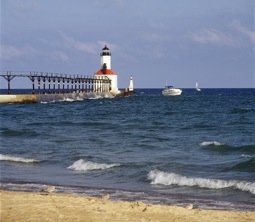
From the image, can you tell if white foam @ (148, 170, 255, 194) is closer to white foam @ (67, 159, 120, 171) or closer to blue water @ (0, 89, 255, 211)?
blue water @ (0, 89, 255, 211)

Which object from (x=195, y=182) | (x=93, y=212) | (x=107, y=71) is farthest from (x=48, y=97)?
(x=93, y=212)

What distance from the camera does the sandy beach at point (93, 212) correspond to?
8914 millimetres

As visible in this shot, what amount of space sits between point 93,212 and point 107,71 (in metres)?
90.7

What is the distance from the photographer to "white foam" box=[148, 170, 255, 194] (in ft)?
42.1

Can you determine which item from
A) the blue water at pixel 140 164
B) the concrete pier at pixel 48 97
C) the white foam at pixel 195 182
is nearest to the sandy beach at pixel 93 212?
the blue water at pixel 140 164

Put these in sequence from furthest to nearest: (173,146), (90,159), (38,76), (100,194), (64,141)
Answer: (38,76) → (64,141) → (173,146) → (90,159) → (100,194)

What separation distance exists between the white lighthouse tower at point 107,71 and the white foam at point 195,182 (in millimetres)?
80783

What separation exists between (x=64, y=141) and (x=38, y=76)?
5049cm

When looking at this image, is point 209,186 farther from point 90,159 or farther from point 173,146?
point 173,146

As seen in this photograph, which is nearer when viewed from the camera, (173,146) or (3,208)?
(3,208)

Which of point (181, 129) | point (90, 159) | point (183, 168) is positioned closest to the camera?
point (183, 168)

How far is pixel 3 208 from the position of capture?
9398 millimetres

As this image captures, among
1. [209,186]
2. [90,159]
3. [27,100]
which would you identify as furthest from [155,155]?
[27,100]

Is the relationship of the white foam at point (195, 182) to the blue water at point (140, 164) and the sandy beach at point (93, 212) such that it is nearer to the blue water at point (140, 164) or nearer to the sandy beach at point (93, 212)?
the blue water at point (140, 164)
